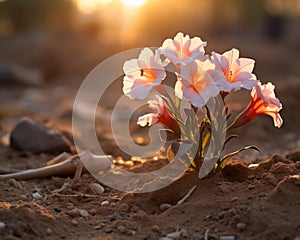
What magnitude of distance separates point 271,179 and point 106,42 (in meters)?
15.2

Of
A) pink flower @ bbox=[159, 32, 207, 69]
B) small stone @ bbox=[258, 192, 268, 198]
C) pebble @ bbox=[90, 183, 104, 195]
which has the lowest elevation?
pebble @ bbox=[90, 183, 104, 195]

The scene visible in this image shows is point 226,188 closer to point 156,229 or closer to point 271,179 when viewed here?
point 271,179

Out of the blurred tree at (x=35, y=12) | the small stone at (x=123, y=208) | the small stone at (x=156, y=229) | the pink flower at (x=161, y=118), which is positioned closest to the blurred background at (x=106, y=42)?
the blurred tree at (x=35, y=12)

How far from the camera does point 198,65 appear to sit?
3.01 m

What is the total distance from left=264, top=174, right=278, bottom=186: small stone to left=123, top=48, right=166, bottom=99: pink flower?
0.75 meters

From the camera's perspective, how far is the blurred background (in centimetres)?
771

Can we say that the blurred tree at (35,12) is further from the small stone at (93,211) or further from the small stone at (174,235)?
the small stone at (174,235)

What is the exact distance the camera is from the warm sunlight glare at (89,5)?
21.7 metres

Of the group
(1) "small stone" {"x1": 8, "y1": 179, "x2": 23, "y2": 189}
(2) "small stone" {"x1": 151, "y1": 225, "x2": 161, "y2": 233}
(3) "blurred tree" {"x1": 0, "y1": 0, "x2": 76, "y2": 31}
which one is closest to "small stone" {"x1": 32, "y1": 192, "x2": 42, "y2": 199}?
(1) "small stone" {"x1": 8, "y1": 179, "x2": 23, "y2": 189}

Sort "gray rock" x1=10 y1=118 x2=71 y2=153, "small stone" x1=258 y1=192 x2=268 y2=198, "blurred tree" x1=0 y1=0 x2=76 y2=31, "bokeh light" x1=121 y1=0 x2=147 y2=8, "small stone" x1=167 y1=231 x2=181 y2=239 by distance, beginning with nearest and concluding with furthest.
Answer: "small stone" x1=167 y1=231 x2=181 y2=239 → "small stone" x1=258 y1=192 x2=268 y2=198 → "gray rock" x1=10 y1=118 x2=71 y2=153 → "blurred tree" x1=0 y1=0 x2=76 y2=31 → "bokeh light" x1=121 y1=0 x2=147 y2=8

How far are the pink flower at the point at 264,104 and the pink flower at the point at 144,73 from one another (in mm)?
493

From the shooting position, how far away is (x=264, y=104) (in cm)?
319

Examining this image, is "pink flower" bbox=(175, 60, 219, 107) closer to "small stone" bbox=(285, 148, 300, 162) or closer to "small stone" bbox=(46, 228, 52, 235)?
"small stone" bbox=(46, 228, 52, 235)

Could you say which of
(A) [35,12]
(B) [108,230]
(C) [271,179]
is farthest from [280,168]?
(A) [35,12]
